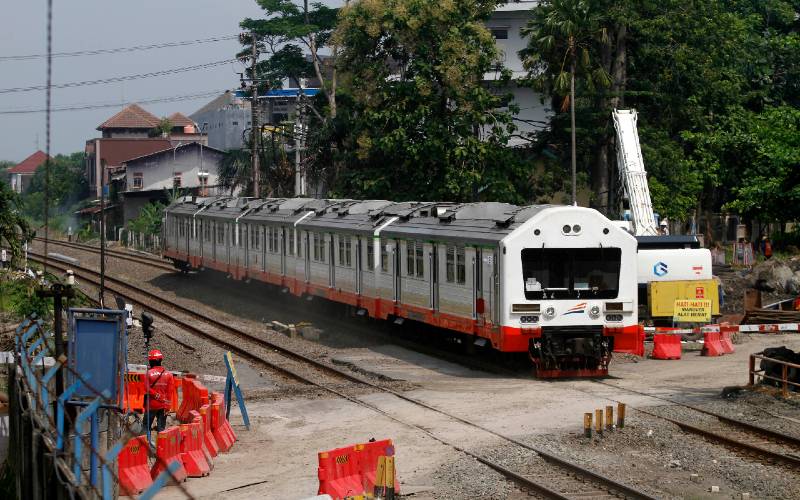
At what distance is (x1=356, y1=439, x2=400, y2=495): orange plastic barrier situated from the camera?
40.8 feet

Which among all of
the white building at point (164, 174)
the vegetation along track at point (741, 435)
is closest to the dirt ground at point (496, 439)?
the vegetation along track at point (741, 435)

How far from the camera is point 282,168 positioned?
184 ft

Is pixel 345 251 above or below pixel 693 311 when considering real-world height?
above

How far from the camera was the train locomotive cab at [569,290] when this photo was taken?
64.6 ft

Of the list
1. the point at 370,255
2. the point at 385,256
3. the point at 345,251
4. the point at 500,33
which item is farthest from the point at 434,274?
the point at 500,33

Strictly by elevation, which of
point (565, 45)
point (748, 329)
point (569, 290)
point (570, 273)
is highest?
point (565, 45)

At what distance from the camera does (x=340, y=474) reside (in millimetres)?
12289

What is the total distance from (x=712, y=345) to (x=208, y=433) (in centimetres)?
1213

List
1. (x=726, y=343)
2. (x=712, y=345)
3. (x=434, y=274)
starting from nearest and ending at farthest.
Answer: (x=434, y=274)
(x=712, y=345)
(x=726, y=343)

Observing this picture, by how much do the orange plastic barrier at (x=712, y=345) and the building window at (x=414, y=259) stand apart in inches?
230

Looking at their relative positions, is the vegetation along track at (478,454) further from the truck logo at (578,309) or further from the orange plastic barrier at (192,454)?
the truck logo at (578,309)

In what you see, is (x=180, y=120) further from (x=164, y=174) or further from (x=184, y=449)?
(x=184, y=449)

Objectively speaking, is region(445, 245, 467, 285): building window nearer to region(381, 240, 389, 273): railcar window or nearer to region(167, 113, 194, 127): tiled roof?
region(381, 240, 389, 273): railcar window

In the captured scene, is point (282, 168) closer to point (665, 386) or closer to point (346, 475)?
point (665, 386)
